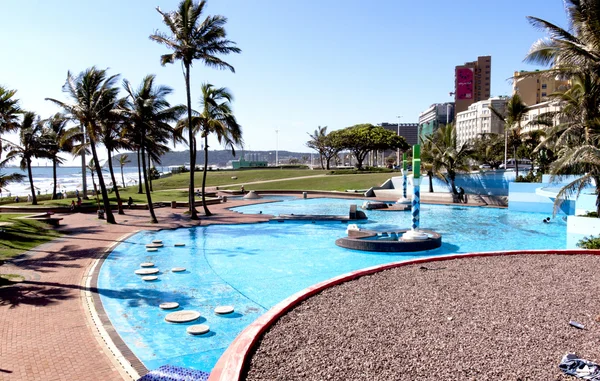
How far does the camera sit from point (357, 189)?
46.8 m

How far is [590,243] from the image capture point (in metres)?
13.6

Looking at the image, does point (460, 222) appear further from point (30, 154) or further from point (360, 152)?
point (360, 152)

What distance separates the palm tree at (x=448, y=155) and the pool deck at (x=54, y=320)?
1073 inches

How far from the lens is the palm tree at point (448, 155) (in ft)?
118

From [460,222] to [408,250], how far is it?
32.1 feet

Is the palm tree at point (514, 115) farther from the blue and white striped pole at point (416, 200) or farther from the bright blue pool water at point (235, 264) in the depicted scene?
the blue and white striped pole at point (416, 200)

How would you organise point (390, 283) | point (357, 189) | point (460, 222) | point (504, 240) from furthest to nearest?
point (357, 189)
point (460, 222)
point (504, 240)
point (390, 283)

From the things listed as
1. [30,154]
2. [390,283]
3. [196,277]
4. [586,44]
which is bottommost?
[196,277]

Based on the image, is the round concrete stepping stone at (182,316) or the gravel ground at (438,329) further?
the round concrete stepping stone at (182,316)

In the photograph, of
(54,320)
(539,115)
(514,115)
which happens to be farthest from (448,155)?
(54,320)

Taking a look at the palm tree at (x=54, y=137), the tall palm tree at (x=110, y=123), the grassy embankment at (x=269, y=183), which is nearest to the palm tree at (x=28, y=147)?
the palm tree at (x=54, y=137)

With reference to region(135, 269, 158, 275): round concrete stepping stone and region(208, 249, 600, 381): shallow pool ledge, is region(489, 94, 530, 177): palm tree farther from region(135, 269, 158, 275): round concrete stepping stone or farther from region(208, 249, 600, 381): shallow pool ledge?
region(208, 249, 600, 381): shallow pool ledge

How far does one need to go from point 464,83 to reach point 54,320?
198 meters

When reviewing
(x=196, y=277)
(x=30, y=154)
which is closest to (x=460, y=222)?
(x=196, y=277)
